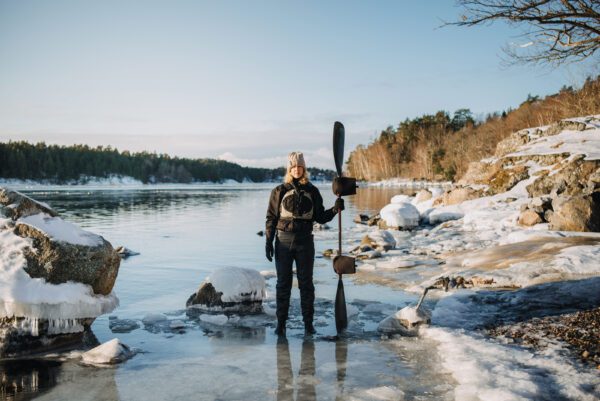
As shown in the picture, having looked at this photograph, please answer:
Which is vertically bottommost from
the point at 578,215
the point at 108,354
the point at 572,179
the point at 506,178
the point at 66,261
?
the point at 108,354

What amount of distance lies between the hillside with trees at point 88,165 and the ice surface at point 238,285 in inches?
4751

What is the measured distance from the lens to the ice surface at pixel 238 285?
7320mm

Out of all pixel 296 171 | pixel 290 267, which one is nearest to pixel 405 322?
pixel 290 267

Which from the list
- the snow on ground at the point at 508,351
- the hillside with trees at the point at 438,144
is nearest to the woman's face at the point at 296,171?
the snow on ground at the point at 508,351

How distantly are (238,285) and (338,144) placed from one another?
285cm

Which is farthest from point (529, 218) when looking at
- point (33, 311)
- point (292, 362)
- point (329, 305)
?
point (33, 311)

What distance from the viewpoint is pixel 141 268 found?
11.9 m

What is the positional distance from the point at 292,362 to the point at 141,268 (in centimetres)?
811

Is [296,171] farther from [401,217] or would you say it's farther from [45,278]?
[401,217]

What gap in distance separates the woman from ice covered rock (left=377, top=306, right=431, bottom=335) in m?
1.00

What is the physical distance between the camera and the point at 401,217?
20.1 metres

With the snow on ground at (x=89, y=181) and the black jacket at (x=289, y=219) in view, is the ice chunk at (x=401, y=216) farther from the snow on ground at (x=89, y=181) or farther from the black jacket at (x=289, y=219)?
the snow on ground at (x=89, y=181)

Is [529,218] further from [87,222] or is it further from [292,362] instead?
[87,222]

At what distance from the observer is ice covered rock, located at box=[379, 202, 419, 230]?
792 inches
